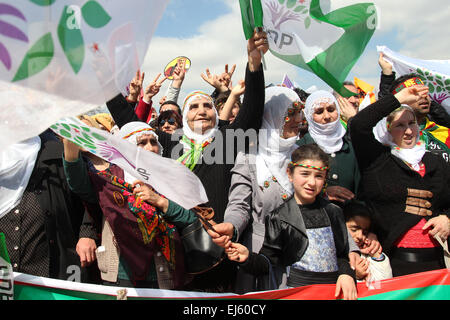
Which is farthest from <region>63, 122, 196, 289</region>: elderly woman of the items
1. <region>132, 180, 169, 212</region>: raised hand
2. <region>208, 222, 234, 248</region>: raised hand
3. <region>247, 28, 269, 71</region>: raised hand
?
<region>247, 28, 269, 71</region>: raised hand

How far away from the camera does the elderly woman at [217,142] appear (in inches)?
112

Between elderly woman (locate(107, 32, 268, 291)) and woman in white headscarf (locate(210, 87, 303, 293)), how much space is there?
0.10 meters

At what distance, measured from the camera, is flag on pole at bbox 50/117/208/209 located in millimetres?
2209

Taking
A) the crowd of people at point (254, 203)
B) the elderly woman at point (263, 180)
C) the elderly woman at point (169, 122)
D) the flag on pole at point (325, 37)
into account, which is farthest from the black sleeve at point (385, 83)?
the elderly woman at point (169, 122)

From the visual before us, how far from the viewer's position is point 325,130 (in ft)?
11.4

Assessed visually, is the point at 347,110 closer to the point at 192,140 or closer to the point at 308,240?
the point at 192,140

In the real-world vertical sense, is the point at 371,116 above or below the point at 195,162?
above

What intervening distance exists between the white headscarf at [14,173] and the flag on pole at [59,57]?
105 centimetres

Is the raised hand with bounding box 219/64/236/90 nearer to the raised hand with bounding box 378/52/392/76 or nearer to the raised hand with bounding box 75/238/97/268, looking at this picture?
the raised hand with bounding box 378/52/392/76

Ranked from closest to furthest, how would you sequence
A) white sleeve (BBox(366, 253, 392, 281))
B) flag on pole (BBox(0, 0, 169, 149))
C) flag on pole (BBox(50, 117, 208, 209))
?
flag on pole (BBox(0, 0, 169, 149)) → flag on pole (BBox(50, 117, 208, 209)) → white sleeve (BBox(366, 253, 392, 281))
